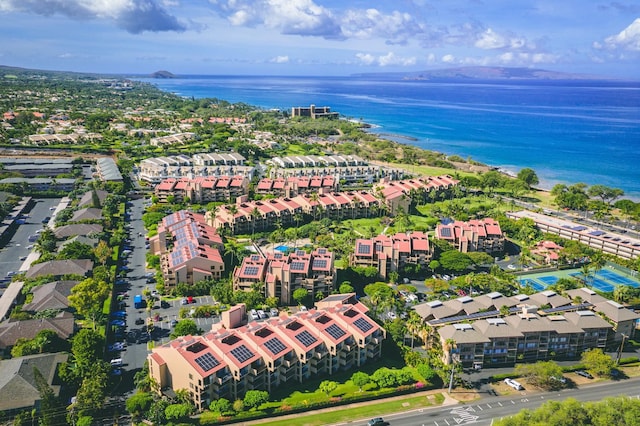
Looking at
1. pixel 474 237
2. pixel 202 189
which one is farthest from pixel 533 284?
pixel 202 189

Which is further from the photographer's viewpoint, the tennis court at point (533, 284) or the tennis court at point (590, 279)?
the tennis court at point (590, 279)

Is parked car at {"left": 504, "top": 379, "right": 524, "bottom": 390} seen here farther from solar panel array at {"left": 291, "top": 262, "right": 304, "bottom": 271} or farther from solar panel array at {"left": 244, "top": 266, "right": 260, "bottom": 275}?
solar panel array at {"left": 244, "top": 266, "right": 260, "bottom": 275}

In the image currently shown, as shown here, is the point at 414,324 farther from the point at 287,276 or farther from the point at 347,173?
the point at 347,173

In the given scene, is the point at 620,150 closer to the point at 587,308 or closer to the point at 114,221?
the point at 587,308

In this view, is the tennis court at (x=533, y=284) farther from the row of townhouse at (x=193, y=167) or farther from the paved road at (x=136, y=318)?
the row of townhouse at (x=193, y=167)

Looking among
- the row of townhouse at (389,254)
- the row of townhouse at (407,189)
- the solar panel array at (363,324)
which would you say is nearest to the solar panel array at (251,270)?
the row of townhouse at (389,254)

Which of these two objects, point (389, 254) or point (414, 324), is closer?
point (414, 324)

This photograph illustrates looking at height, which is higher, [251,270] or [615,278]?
[251,270]
